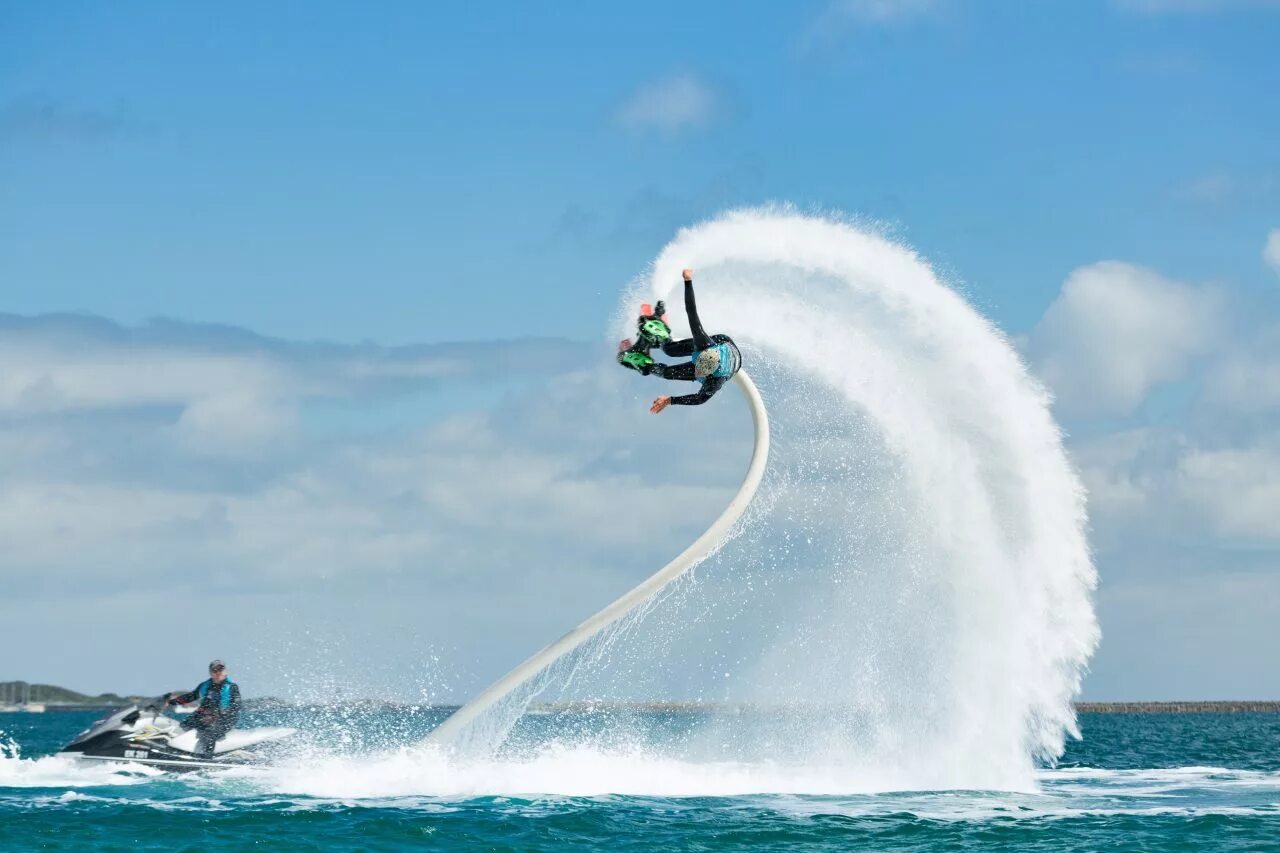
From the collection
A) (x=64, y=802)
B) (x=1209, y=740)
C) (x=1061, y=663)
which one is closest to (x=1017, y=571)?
(x=1061, y=663)

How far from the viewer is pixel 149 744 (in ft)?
100

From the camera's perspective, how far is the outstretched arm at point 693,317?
23.2m

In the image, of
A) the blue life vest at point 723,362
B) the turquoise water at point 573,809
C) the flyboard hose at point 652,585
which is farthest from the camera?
the flyboard hose at point 652,585

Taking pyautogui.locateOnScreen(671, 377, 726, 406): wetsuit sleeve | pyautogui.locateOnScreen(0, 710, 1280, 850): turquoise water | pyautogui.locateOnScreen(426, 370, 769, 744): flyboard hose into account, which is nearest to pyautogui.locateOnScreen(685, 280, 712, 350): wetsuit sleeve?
pyautogui.locateOnScreen(671, 377, 726, 406): wetsuit sleeve

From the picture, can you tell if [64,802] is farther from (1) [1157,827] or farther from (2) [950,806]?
(1) [1157,827]

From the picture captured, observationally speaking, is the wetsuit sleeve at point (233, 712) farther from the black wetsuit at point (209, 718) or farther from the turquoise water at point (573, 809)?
the turquoise water at point (573, 809)

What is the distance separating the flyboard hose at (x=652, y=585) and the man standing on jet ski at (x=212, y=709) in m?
5.60

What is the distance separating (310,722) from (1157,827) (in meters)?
20.2

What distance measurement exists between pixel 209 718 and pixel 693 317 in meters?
15.2

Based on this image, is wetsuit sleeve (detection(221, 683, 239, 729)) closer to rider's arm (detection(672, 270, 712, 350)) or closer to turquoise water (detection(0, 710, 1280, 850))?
turquoise water (detection(0, 710, 1280, 850))

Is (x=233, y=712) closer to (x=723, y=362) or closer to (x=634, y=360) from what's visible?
(x=634, y=360)

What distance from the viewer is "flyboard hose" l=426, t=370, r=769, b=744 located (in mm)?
27812

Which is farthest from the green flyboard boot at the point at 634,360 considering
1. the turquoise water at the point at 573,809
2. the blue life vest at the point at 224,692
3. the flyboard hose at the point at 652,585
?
the blue life vest at the point at 224,692

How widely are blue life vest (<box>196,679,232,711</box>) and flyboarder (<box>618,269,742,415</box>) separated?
13.5 meters
